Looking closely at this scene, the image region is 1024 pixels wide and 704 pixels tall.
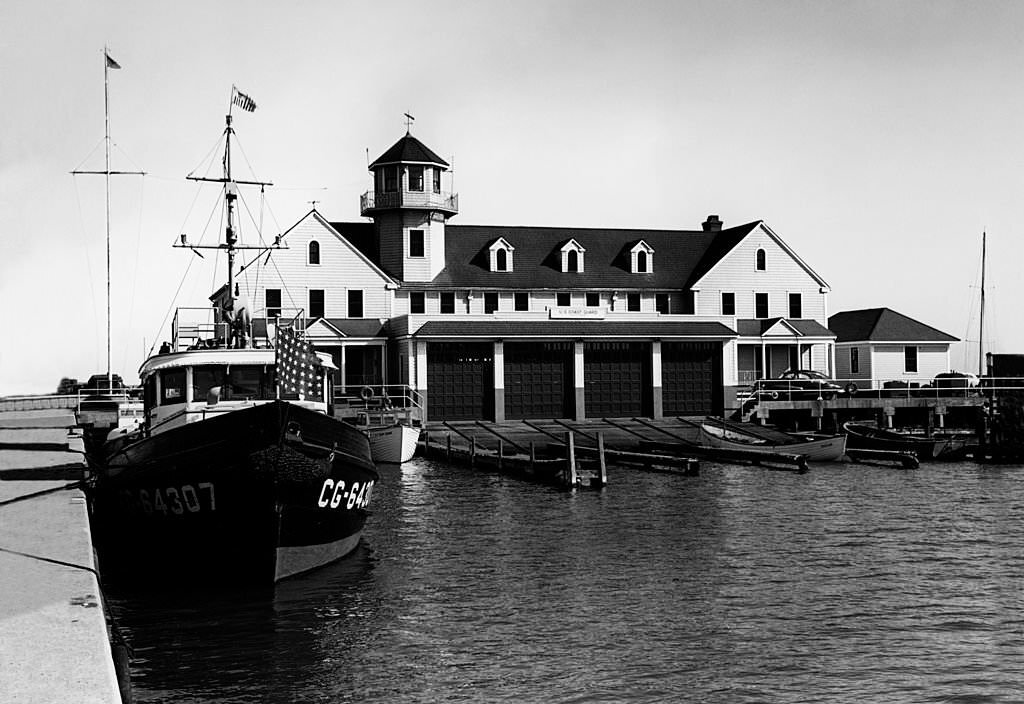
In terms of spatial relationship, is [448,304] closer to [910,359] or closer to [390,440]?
[390,440]

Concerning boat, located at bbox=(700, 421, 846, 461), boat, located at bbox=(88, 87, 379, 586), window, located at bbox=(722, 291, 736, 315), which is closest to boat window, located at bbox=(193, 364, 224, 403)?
boat, located at bbox=(88, 87, 379, 586)

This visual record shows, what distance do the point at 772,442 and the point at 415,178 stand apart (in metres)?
24.0

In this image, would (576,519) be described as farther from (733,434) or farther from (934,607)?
(733,434)

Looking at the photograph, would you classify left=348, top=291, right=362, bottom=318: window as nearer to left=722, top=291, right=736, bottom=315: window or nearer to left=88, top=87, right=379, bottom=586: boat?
left=722, top=291, right=736, bottom=315: window

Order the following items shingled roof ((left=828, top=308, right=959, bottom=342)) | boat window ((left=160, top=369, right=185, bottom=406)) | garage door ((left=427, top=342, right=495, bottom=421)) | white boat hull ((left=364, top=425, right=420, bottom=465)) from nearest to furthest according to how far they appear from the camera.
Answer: boat window ((left=160, top=369, right=185, bottom=406)), white boat hull ((left=364, top=425, right=420, bottom=465)), garage door ((left=427, top=342, right=495, bottom=421)), shingled roof ((left=828, top=308, right=959, bottom=342))

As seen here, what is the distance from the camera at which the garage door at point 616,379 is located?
182ft

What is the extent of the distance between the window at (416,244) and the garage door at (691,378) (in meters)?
13.5

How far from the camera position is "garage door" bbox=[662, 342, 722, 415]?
56.2 meters

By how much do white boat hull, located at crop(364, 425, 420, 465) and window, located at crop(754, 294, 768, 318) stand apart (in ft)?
84.3

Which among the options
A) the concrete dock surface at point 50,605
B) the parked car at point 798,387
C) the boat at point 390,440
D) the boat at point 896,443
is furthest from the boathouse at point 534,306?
the concrete dock surface at point 50,605

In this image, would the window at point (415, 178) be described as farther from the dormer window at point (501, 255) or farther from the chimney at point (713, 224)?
the chimney at point (713, 224)

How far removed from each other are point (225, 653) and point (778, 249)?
52.1 m

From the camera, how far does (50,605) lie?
8.20 metres

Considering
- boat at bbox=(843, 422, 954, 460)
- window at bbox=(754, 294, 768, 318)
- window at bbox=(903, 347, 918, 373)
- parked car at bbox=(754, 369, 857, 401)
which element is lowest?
boat at bbox=(843, 422, 954, 460)
